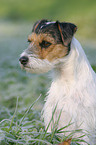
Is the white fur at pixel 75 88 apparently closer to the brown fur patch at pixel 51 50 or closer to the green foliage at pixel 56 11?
the brown fur patch at pixel 51 50

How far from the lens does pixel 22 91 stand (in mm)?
7445

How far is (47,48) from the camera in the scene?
164 inches

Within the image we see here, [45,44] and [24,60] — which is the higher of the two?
[45,44]

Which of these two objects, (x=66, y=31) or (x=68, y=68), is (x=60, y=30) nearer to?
(x=66, y=31)

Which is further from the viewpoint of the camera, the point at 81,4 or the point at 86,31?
the point at 81,4

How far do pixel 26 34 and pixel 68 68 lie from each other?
45.8 ft

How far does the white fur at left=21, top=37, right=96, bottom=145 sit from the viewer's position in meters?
4.11

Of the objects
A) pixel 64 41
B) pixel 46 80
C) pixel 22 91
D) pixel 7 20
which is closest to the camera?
pixel 64 41

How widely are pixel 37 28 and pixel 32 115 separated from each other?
2046mm

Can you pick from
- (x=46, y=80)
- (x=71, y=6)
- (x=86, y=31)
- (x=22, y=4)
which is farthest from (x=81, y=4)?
(x=46, y=80)

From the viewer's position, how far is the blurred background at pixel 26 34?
7449mm

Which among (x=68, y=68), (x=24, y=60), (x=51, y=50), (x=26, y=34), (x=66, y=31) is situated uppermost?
(x=26, y=34)

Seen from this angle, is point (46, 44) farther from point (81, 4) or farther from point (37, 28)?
point (81, 4)

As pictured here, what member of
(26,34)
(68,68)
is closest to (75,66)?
(68,68)
